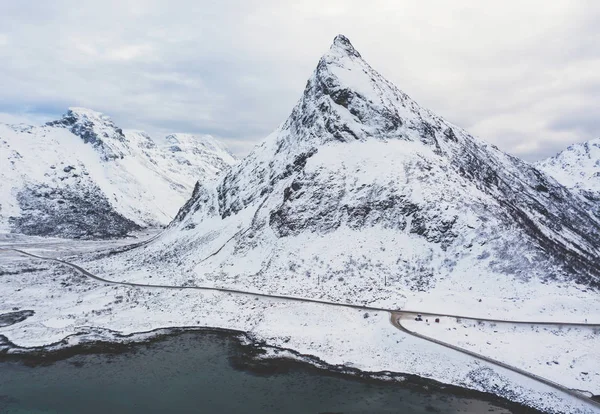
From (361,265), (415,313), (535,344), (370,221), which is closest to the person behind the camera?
(535,344)

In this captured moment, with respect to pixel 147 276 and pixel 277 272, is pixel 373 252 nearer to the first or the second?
pixel 277 272

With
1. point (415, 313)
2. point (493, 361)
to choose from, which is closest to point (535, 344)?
point (493, 361)

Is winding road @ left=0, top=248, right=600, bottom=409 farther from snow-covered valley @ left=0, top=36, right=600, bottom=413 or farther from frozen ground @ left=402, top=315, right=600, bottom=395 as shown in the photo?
frozen ground @ left=402, top=315, right=600, bottom=395

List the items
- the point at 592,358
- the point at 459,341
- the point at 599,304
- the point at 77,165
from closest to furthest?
the point at 592,358
the point at 459,341
the point at 599,304
the point at 77,165

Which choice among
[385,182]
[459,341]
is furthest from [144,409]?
[385,182]

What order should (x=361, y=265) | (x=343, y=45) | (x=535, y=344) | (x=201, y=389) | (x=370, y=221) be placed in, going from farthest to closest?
(x=343, y=45)
(x=370, y=221)
(x=361, y=265)
(x=535, y=344)
(x=201, y=389)

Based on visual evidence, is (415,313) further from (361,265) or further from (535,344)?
(361,265)

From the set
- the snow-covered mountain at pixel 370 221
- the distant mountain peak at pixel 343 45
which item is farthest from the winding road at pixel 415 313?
the distant mountain peak at pixel 343 45

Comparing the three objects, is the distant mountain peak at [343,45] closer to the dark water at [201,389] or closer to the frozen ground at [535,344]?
the frozen ground at [535,344]
